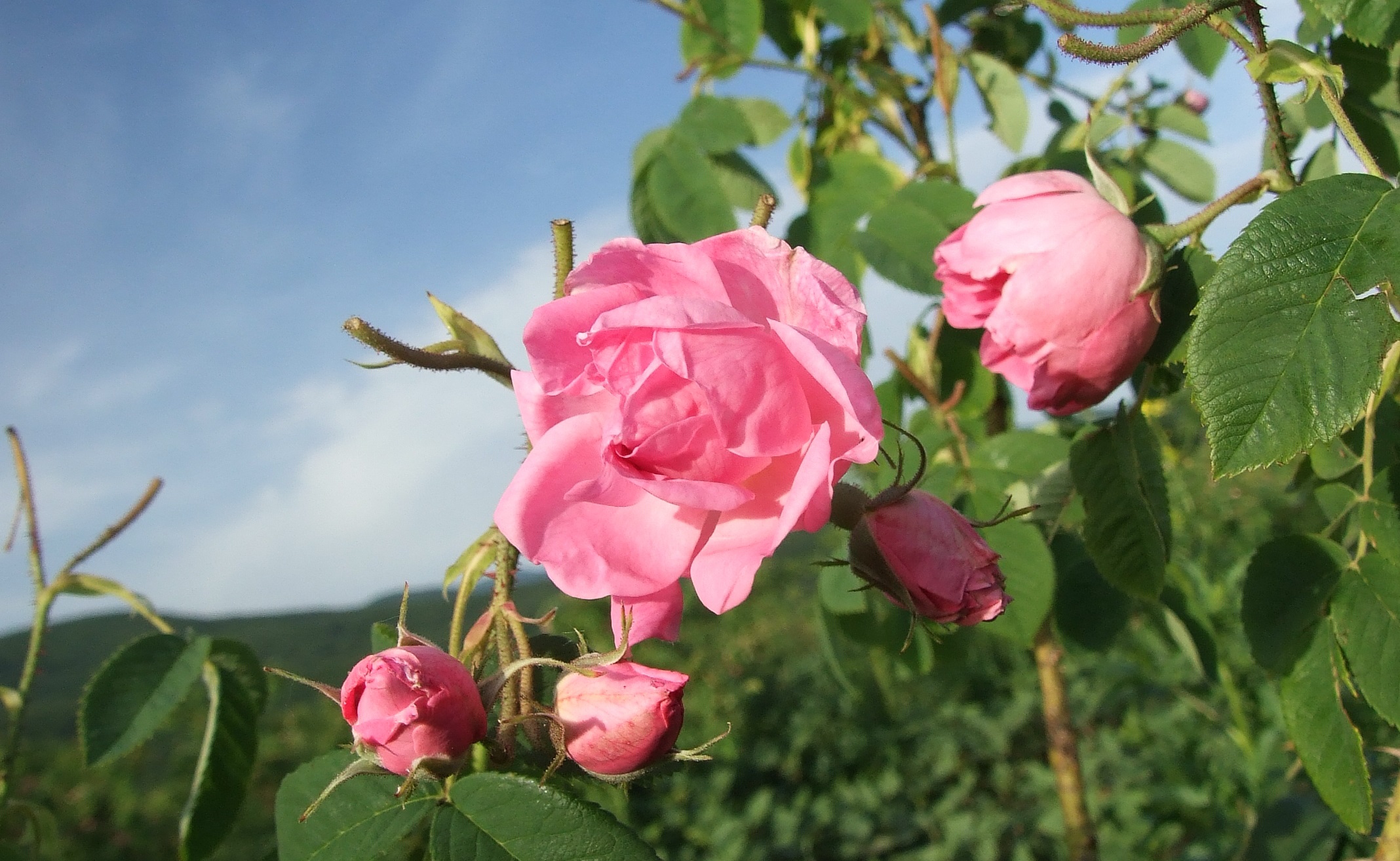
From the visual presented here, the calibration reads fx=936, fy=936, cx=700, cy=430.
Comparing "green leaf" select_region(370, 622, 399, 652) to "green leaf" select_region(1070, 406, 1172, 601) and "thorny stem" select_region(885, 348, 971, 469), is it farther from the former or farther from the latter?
"thorny stem" select_region(885, 348, 971, 469)

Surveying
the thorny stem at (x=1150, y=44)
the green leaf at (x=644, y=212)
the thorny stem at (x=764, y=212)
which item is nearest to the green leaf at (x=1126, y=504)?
the thorny stem at (x=1150, y=44)

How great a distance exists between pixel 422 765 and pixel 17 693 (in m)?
0.81

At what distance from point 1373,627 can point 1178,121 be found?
108 centimetres

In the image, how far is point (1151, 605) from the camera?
1214 millimetres

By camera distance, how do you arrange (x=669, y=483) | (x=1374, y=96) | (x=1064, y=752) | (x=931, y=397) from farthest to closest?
(x=1064, y=752) < (x=931, y=397) < (x=1374, y=96) < (x=669, y=483)

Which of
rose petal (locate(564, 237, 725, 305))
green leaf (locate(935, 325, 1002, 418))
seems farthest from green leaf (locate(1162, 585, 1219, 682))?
rose petal (locate(564, 237, 725, 305))

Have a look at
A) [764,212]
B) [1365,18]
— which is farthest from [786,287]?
[1365,18]

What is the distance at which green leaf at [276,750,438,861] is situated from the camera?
0.64 metres

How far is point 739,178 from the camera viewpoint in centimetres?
158

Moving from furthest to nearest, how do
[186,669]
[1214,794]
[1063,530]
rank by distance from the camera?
[1214,794] → [1063,530] → [186,669]

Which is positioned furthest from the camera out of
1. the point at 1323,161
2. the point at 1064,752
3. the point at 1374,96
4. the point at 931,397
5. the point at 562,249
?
the point at 1064,752

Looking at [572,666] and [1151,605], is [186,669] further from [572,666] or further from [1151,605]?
[1151,605]

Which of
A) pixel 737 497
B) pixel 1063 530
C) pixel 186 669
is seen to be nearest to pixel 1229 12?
pixel 1063 530

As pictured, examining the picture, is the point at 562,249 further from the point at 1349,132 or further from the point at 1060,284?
the point at 1349,132
